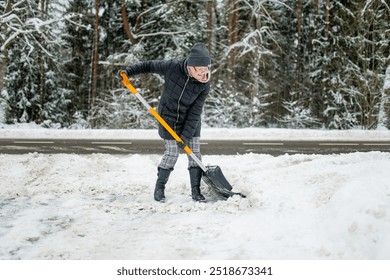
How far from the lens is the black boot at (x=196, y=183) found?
4359 millimetres

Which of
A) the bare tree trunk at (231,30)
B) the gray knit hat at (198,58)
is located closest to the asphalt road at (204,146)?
the gray knit hat at (198,58)

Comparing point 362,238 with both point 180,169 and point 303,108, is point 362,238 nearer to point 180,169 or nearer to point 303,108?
point 180,169

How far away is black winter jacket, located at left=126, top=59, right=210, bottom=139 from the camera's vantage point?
13.5 feet

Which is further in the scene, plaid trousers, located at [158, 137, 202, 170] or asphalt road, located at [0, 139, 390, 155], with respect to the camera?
asphalt road, located at [0, 139, 390, 155]

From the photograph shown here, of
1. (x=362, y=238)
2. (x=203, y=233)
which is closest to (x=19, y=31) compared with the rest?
(x=203, y=233)

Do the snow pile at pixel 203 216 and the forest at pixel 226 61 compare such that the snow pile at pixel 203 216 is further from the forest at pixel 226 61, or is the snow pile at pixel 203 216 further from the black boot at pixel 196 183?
the forest at pixel 226 61

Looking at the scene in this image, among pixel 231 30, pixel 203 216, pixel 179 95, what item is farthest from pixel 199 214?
pixel 231 30

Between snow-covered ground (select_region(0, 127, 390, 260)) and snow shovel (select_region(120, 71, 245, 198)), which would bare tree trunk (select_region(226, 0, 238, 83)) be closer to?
snow-covered ground (select_region(0, 127, 390, 260))

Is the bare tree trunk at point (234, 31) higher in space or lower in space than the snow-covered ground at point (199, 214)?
higher

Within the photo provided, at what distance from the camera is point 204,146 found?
9.16 m

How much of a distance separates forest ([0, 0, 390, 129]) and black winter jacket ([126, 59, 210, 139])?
10.5 metres

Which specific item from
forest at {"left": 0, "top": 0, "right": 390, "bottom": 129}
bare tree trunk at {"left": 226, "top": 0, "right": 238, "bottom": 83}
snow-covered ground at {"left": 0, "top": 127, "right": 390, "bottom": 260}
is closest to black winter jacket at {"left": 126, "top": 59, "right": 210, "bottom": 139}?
snow-covered ground at {"left": 0, "top": 127, "right": 390, "bottom": 260}

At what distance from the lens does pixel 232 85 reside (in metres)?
15.6

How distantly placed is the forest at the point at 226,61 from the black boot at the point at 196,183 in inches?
409
